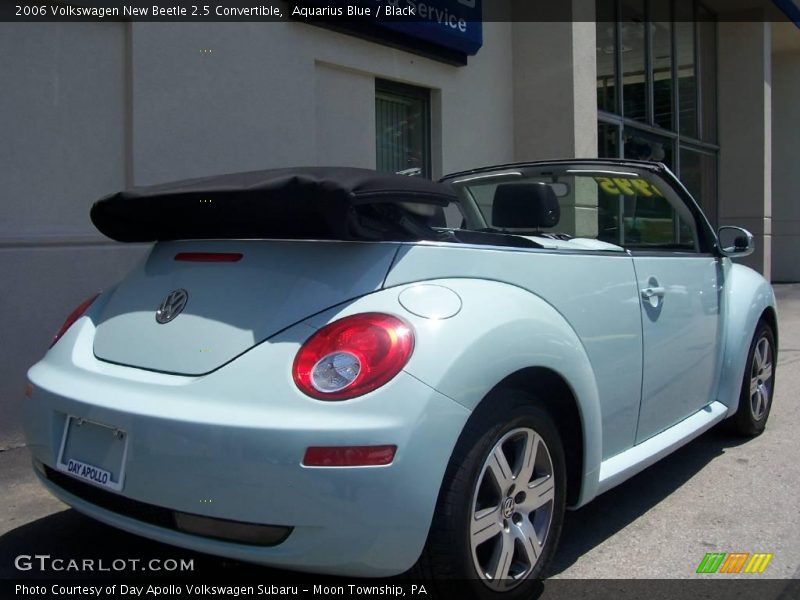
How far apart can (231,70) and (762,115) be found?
12.4 meters

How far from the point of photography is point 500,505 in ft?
8.32

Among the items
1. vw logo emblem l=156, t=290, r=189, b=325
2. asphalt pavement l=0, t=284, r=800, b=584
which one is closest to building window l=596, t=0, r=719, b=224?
asphalt pavement l=0, t=284, r=800, b=584

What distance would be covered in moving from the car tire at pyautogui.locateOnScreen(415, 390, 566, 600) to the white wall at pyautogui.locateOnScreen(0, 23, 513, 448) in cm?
356

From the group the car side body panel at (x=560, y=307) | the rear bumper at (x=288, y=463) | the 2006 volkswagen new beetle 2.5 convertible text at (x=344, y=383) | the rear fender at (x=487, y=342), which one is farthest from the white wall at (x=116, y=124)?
the car side body panel at (x=560, y=307)

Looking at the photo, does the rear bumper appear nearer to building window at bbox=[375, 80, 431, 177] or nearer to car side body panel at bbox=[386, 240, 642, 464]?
car side body panel at bbox=[386, 240, 642, 464]

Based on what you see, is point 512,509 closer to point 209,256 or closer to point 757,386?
point 209,256

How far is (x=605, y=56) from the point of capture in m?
11.6

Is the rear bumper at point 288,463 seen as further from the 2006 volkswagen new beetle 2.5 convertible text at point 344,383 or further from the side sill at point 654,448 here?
the side sill at point 654,448

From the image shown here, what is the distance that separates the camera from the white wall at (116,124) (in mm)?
4949

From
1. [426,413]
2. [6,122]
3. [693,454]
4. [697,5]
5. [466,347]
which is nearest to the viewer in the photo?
[426,413]

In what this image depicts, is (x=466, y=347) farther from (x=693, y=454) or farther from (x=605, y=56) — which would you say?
(x=605, y=56)

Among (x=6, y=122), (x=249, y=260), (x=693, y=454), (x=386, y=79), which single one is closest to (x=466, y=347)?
(x=249, y=260)

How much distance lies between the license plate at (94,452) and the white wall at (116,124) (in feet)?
8.76

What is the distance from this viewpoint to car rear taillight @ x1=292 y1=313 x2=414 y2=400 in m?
2.21
